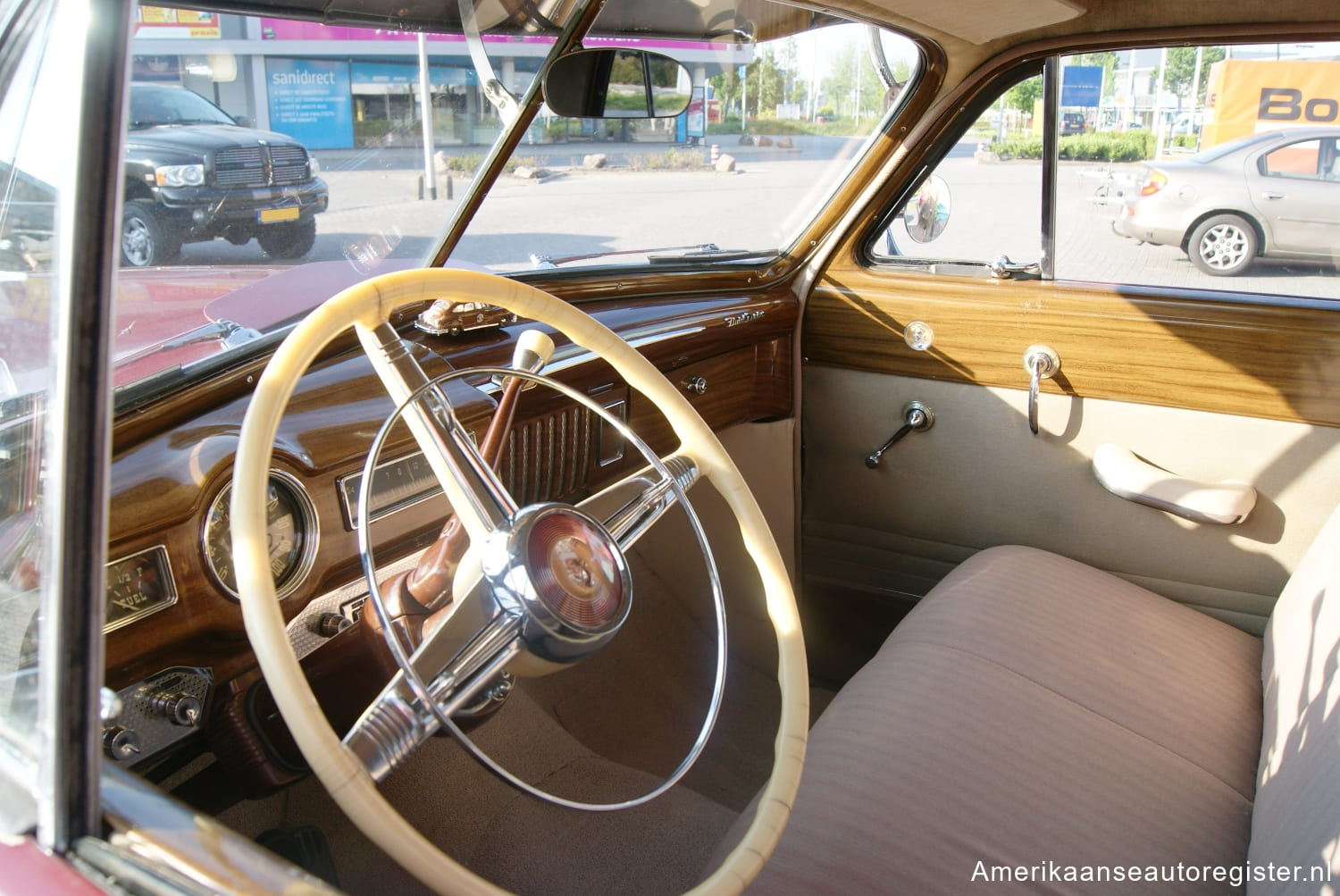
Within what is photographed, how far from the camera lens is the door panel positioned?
6.91 feet

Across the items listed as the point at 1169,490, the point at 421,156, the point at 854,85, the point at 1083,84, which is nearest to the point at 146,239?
the point at 421,156

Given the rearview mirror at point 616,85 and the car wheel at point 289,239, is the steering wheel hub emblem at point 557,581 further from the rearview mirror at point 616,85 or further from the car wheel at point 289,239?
the rearview mirror at point 616,85

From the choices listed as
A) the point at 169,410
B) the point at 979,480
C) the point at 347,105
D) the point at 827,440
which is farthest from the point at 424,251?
the point at 979,480

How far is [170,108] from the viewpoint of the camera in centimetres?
127

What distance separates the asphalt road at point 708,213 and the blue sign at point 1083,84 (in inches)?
5.5

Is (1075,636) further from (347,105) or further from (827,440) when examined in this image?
(347,105)

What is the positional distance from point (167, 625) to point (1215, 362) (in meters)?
1.97

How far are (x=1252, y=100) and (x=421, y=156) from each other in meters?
1.61

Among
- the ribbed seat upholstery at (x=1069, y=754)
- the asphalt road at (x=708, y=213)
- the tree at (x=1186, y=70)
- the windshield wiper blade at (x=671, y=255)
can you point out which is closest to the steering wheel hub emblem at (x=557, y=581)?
the ribbed seat upholstery at (x=1069, y=754)

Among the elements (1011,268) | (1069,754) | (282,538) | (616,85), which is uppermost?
(616,85)

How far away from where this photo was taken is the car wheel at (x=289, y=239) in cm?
148

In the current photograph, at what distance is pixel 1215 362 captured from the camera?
2.13 meters

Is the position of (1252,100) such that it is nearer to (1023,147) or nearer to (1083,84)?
(1083,84)

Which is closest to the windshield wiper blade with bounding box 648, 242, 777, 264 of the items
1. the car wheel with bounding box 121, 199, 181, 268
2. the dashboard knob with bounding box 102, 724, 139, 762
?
the car wheel with bounding box 121, 199, 181, 268
